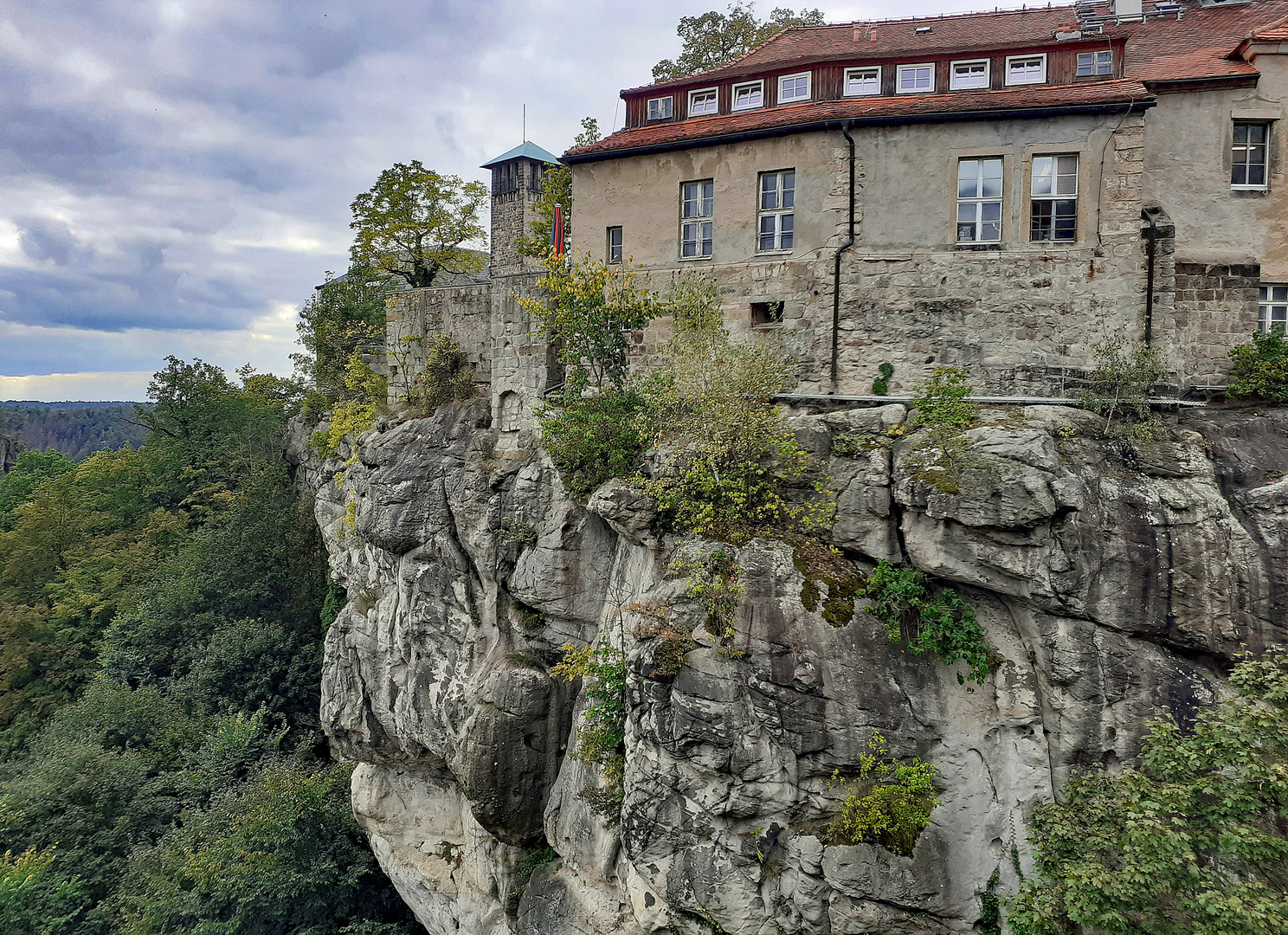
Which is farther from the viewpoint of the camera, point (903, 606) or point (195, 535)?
point (195, 535)

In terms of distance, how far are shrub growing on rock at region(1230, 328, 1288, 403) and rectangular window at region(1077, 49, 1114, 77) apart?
5713 millimetres

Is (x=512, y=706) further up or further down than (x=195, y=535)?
further down

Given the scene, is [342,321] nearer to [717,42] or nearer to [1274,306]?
[717,42]

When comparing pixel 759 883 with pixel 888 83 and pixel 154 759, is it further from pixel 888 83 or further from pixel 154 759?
pixel 154 759

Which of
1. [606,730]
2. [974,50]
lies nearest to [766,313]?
[974,50]

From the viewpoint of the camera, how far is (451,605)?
18094 millimetres

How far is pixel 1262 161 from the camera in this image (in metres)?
14.2

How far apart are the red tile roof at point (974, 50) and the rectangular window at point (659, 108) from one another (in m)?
0.26

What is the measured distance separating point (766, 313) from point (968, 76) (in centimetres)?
595

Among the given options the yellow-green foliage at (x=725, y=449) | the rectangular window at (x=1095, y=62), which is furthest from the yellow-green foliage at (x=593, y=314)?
the rectangular window at (x=1095, y=62)

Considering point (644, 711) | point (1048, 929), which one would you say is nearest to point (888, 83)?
point (644, 711)

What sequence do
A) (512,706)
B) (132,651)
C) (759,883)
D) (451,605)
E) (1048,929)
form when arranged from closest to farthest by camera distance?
1. (1048,929)
2. (759,883)
3. (512,706)
4. (451,605)
5. (132,651)

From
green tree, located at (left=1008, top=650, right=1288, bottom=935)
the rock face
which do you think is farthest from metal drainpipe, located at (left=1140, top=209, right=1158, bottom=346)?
green tree, located at (left=1008, top=650, right=1288, bottom=935)

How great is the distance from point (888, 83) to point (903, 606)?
415 inches
